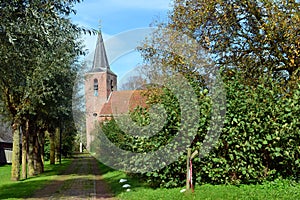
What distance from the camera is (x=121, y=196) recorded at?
1445cm

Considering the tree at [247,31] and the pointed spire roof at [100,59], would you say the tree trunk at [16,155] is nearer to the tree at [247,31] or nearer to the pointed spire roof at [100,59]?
the tree at [247,31]

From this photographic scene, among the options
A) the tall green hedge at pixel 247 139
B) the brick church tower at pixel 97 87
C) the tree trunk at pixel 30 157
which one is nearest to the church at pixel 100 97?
the brick church tower at pixel 97 87

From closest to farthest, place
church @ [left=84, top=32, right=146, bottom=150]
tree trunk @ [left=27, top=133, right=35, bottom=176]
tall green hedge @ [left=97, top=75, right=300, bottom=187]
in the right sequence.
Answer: tall green hedge @ [left=97, top=75, right=300, bottom=187], tree trunk @ [left=27, top=133, right=35, bottom=176], church @ [left=84, top=32, right=146, bottom=150]

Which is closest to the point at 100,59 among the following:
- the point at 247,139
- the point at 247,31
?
the point at 247,31

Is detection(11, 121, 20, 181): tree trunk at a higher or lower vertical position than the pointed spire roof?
lower

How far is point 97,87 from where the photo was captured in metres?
44.3

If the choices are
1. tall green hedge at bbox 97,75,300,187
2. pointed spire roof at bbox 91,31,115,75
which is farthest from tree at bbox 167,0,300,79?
pointed spire roof at bbox 91,31,115,75

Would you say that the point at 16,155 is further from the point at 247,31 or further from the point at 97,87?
the point at 97,87

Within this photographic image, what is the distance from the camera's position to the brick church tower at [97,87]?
1297 inches

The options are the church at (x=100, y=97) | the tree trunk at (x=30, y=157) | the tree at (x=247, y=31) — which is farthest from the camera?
the church at (x=100, y=97)

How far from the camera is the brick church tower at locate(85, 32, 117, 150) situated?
32938mm

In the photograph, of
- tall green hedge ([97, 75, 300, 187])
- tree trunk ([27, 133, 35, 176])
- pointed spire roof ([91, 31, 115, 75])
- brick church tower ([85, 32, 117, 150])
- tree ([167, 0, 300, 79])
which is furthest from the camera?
pointed spire roof ([91, 31, 115, 75])

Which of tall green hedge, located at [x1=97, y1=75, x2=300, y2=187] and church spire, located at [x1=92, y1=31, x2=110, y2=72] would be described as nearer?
tall green hedge, located at [x1=97, y1=75, x2=300, y2=187]

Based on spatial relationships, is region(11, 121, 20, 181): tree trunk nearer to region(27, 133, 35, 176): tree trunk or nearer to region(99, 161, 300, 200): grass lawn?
region(27, 133, 35, 176): tree trunk
